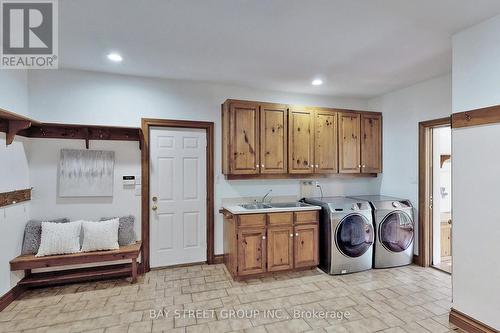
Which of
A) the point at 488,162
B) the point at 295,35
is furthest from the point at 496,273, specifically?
the point at 295,35

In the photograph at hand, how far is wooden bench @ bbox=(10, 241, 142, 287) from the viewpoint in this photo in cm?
283

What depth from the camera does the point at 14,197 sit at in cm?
280

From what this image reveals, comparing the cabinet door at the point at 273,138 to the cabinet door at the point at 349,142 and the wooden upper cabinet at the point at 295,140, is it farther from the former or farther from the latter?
the cabinet door at the point at 349,142

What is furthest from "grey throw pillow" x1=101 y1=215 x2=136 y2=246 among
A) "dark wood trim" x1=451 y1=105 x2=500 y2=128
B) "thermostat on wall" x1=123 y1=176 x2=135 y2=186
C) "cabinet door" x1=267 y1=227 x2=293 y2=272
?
"dark wood trim" x1=451 y1=105 x2=500 y2=128

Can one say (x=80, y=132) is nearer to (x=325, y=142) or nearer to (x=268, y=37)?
(x=268, y=37)

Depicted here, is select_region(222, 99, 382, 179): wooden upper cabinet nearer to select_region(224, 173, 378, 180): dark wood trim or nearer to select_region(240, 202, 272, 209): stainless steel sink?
select_region(224, 173, 378, 180): dark wood trim

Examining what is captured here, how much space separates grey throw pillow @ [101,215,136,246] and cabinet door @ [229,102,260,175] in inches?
59.5

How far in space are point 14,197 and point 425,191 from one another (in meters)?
5.15

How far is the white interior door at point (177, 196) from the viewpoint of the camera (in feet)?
12.0

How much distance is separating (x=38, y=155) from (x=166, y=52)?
2066 millimetres

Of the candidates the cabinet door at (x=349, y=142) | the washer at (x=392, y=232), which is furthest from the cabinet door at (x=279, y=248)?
the cabinet door at (x=349, y=142)

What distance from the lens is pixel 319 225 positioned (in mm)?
3699

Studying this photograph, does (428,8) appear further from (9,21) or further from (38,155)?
(38,155)

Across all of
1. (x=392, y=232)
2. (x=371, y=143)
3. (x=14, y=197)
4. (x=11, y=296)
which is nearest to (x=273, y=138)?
(x=371, y=143)
